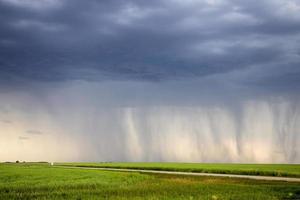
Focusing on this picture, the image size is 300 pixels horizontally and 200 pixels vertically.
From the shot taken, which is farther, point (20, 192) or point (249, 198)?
point (20, 192)

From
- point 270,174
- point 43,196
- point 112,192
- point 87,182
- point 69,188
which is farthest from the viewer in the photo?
point 270,174

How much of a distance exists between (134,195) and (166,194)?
2.79 metres

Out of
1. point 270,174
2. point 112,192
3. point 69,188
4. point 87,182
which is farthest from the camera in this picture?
point 270,174

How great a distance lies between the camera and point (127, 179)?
55062 millimetres

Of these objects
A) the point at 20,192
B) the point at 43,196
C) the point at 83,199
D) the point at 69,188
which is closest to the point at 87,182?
the point at 69,188

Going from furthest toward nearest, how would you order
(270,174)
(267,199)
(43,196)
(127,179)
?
(270,174)
(127,179)
(43,196)
(267,199)

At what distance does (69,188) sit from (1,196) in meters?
8.54

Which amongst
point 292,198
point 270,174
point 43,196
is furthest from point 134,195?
point 270,174

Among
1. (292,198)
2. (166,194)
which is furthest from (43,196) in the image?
(292,198)

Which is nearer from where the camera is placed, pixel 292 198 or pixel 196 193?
pixel 292 198

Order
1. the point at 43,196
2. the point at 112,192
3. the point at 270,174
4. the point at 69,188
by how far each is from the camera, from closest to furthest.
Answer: the point at 43,196 < the point at 112,192 < the point at 69,188 < the point at 270,174

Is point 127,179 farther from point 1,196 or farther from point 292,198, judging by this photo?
point 292,198

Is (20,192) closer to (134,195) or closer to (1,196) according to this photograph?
(1,196)

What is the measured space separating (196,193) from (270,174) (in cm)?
3537
